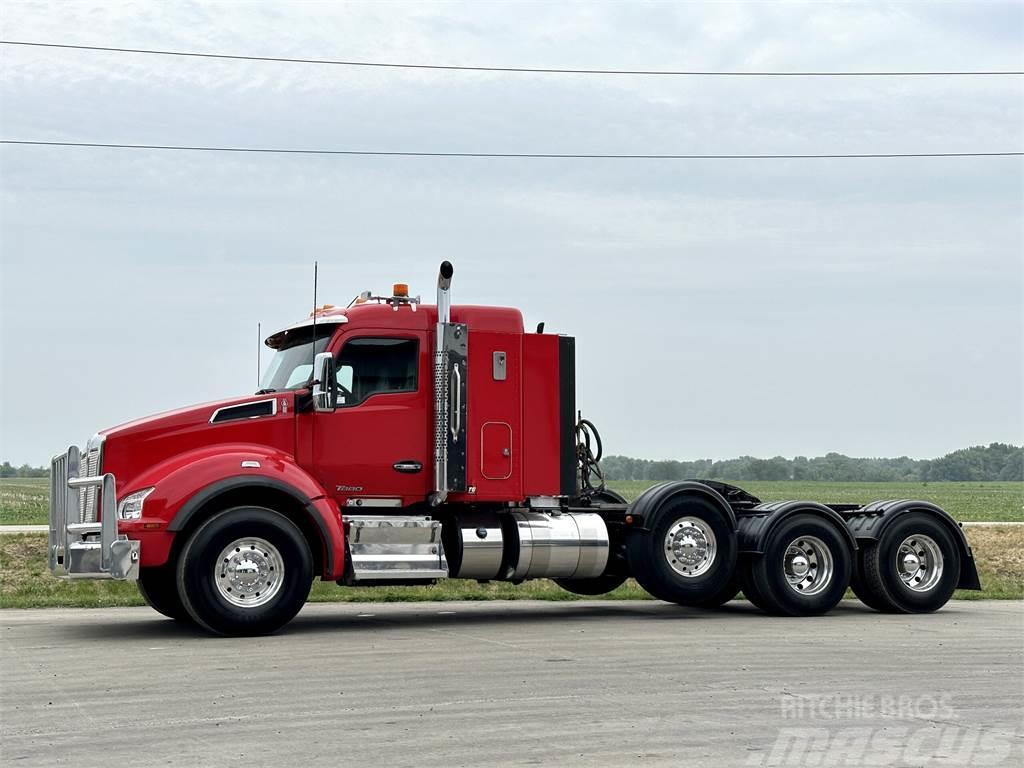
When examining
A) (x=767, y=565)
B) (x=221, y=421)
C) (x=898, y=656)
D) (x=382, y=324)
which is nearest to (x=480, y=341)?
→ (x=382, y=324)

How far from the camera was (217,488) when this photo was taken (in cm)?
1365

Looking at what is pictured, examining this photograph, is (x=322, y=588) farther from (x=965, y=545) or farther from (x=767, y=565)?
(x=965, y=545)

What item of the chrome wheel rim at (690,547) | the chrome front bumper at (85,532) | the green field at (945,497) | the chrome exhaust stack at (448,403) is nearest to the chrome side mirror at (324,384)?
the chrome exhaust stack at (448,403)

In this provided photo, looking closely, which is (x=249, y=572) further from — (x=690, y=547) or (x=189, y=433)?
(x=690, y=547)

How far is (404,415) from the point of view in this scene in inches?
596

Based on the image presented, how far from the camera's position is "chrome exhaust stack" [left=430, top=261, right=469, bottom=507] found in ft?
49.7

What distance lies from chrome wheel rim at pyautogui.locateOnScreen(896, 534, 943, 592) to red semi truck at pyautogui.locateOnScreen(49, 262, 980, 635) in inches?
1.0

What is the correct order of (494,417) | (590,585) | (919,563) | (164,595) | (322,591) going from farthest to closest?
(322,591) → (590,585) → (919,563) → (494,417) → (164,595)

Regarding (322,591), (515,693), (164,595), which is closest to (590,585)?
(322,591)

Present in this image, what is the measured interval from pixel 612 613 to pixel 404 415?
3742mm

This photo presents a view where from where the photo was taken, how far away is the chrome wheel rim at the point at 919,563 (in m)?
17.2

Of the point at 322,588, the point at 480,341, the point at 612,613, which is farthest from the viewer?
the point at 322,588

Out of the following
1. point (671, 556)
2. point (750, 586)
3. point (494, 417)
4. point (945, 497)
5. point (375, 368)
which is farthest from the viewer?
point (945, 497)

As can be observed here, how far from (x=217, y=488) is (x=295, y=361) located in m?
2.21
